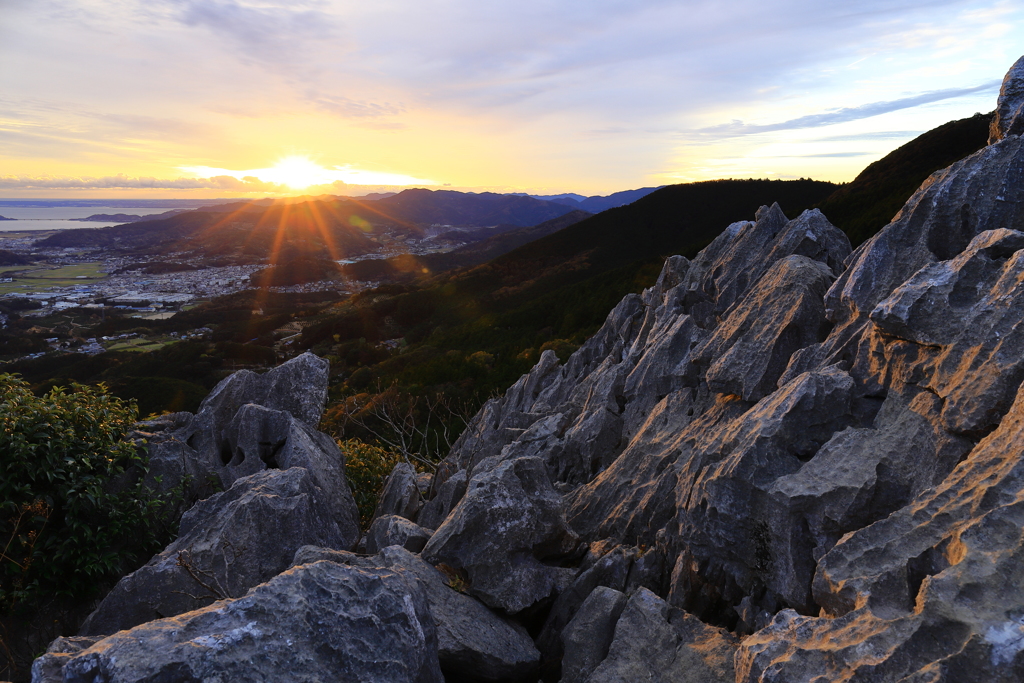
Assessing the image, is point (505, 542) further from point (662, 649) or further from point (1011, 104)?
point (1011, 104)

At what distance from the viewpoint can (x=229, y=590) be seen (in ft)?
30.7

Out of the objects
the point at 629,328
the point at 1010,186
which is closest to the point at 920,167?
the point at 629,328

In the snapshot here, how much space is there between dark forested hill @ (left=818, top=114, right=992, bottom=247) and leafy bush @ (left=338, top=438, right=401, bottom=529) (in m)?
63.8

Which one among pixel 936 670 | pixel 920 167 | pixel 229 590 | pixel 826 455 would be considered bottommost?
pixel 229 590

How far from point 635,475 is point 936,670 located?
791cm

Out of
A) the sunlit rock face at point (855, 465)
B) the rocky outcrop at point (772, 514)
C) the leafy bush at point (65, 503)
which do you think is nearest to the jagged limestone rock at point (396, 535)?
the rocky outcrop at point (772, 514)

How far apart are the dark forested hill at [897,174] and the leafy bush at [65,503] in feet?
237

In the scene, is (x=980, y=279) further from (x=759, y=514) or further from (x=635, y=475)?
(x=635, y=475)

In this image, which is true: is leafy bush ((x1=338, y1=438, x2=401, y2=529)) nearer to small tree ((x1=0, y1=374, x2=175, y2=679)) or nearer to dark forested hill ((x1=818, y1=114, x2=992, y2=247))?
small tree ((x1=0, y1=374, x2=175, y2=679))

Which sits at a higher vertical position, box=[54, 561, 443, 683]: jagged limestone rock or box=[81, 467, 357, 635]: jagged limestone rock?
box=[54, 561, 443, 683]: jagged limestone rock

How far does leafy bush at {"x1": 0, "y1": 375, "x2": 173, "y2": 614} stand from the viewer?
10188mm

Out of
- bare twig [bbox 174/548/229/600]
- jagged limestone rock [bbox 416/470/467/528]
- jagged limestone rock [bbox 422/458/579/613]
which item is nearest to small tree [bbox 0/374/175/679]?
bare twig [bbox 174/548/229/600]

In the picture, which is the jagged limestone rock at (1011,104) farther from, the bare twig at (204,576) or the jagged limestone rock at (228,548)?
the bare twig at (204,576)

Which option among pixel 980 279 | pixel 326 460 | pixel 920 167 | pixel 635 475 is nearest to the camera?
pixel 980 279
